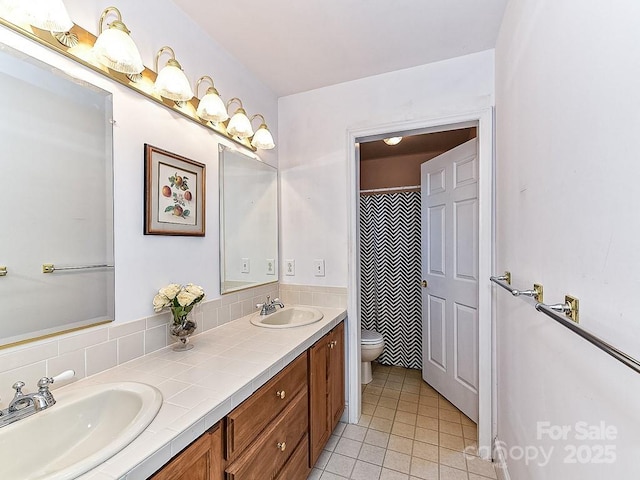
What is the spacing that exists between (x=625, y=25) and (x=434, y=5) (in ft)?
3.72

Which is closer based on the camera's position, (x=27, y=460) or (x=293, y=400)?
(x=27, y=460)

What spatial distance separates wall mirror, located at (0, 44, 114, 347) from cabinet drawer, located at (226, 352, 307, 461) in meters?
0.61

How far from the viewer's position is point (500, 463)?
1.57m

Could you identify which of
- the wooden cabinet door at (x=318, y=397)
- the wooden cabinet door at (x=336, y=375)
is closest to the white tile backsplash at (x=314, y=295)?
the wooden cabinet door at (x=336, y=375)

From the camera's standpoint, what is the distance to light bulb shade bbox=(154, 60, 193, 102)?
126 cm

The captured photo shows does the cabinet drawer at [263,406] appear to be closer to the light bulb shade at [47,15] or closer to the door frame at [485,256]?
the door frame at [485,256]

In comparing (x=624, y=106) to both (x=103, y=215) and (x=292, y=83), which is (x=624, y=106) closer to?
(x=103, y=215)

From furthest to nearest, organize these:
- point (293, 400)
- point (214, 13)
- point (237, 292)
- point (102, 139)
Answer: point (237, 292), point (214, 13), point (293, 400), point (102, 139)

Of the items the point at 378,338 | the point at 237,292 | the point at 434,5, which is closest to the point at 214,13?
the point at 434,5

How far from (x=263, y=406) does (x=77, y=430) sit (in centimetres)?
55

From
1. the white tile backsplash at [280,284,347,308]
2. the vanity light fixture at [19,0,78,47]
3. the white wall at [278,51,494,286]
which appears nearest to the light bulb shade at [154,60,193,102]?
the vanity light fixture at [19,0,78,47]

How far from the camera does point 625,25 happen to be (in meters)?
0.55

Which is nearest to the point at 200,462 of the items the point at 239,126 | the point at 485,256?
the point at 239,126

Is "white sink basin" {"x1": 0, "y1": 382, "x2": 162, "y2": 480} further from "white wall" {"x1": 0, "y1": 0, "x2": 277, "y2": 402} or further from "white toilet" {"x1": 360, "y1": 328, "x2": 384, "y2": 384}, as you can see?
"white toilet" {"x1": 360, "y1": 328, "x2": 384, "y2": 384}
